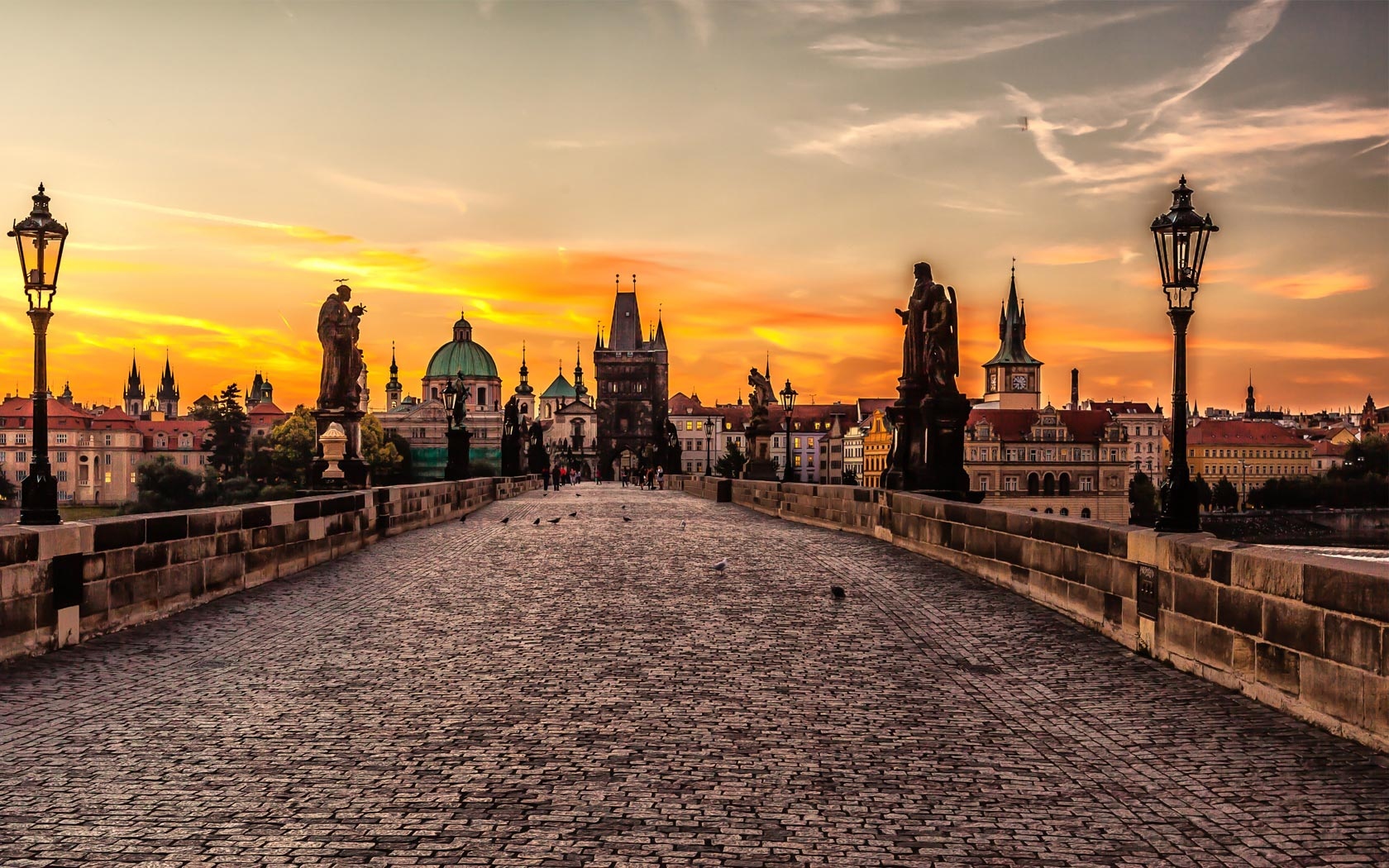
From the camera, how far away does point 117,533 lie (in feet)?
33.9

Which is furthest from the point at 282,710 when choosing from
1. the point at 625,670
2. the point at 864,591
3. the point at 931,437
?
the point at 931,437

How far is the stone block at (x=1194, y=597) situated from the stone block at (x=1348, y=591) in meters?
1.21

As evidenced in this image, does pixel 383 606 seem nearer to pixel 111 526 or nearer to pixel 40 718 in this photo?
pixel 111 526

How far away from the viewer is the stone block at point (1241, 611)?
287 inches

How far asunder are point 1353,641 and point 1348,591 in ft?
0.85

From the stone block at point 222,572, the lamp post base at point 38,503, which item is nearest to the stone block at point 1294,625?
the lamp post base at point 38,503

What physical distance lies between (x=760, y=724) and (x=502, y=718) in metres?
1.47

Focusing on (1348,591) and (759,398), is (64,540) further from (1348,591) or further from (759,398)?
(759,398)

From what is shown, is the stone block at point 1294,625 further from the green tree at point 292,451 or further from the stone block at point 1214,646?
the green tree at point 292,451

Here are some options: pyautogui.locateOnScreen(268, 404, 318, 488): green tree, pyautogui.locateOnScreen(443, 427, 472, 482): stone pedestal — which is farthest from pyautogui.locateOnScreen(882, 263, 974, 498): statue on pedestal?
pyautogui.locateOnScreen(268, 404, 318, 488): green tree

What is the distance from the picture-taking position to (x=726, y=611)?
11391 mm

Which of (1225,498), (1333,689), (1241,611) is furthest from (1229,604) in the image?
(1225,498)

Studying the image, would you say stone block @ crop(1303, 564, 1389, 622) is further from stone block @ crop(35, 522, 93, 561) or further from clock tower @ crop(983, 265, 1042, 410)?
clock tower @ crop(983, 265, 1042, 410)

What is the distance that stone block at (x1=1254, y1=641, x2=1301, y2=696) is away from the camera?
22.6ft
